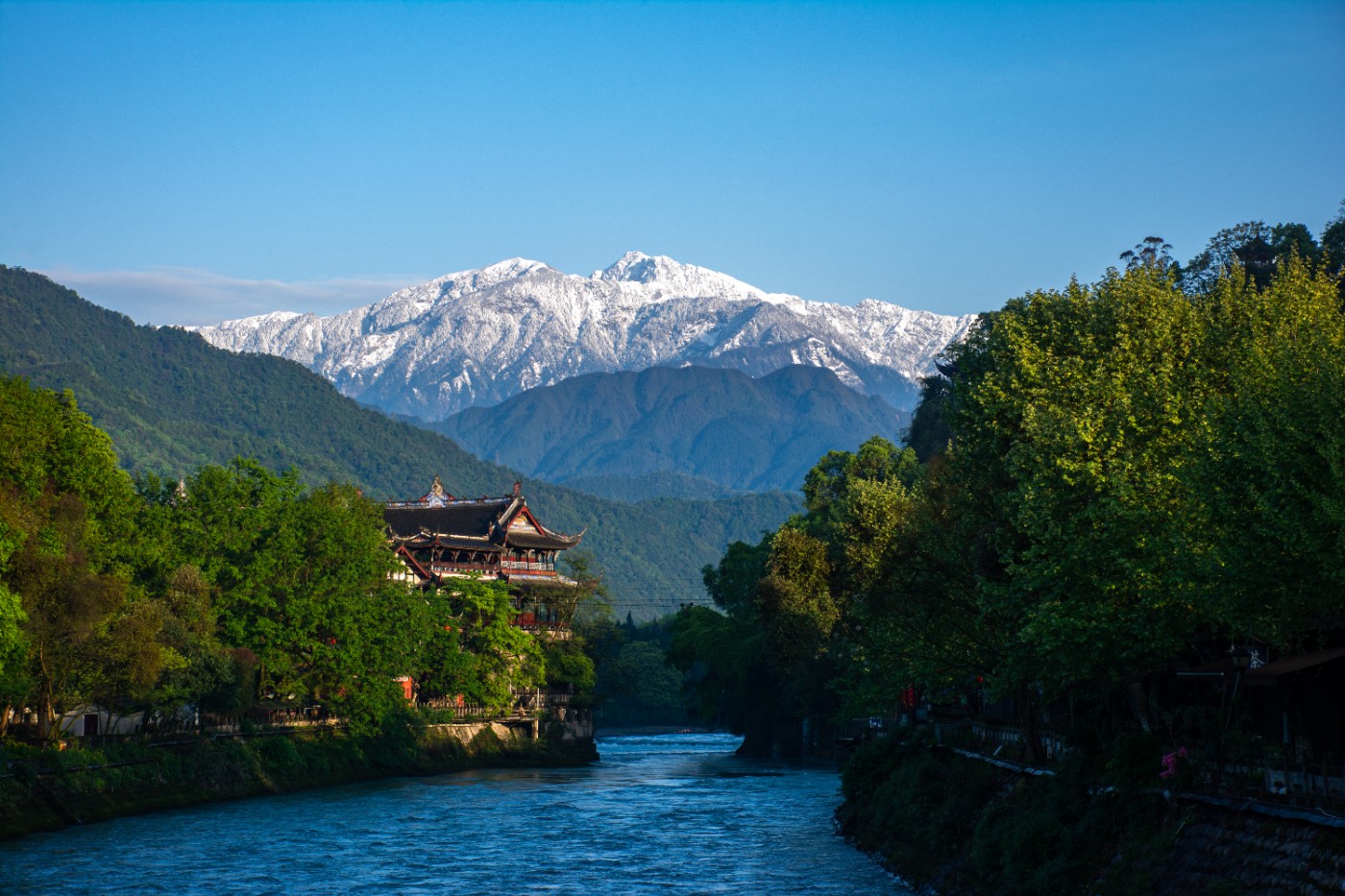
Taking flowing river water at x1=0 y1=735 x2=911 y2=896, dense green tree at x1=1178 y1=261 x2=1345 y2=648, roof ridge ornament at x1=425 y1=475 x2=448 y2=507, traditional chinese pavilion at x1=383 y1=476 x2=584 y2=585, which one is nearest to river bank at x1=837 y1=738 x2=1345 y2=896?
flowing river water at x1=0 y1=735 x2=911 y2=896

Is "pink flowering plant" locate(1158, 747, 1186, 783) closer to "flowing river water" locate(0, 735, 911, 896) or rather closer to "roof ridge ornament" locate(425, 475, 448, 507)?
"flowing river water" locate(0, 735, 911, 896)

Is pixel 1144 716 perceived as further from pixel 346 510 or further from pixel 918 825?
pixel 346 510

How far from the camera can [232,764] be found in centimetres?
7962

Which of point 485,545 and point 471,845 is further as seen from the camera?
point 485,545

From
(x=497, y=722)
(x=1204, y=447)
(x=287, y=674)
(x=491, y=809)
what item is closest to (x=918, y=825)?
(x=1204, y=447)

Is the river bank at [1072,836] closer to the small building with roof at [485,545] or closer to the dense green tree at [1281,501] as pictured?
the dense green tree at [1281,501]

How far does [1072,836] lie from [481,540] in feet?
327

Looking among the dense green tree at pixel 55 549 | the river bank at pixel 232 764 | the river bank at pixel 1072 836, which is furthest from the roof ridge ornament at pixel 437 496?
the river bank at pixel 1072 836

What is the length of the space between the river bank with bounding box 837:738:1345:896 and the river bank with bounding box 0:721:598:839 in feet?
108

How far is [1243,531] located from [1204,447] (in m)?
6.20

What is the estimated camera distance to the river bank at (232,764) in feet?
206

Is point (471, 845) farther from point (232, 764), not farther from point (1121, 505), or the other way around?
point (1121, 505)

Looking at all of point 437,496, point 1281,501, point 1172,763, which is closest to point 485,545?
point 437,496

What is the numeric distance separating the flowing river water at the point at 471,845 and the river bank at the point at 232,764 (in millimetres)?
1438
